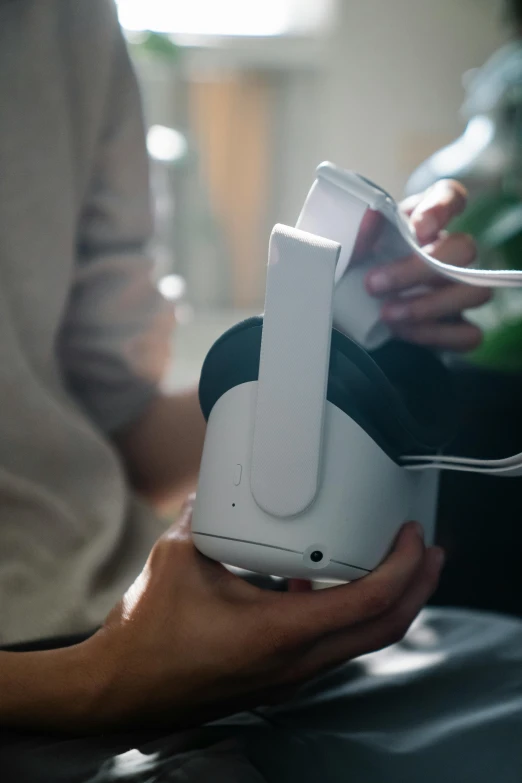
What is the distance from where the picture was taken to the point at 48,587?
1.51ft

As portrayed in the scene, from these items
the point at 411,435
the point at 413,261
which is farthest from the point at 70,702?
the point at 413,261

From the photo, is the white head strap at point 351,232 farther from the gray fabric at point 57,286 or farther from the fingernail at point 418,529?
the gray fabric at point 57,286

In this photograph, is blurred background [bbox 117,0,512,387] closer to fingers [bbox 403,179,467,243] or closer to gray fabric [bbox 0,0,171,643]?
gray fabric [bbox 0,0,171,643]

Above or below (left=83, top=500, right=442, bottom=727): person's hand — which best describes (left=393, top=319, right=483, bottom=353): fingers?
above

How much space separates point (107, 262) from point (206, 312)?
4.42 ft

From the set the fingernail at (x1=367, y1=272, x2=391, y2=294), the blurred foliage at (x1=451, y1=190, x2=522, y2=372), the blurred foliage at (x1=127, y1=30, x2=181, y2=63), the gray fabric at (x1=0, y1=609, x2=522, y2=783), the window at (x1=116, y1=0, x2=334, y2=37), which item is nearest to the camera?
the gray fabric at (x1=0, y1=609, x2=522, y2=783)

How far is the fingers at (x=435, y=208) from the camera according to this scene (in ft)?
1.54

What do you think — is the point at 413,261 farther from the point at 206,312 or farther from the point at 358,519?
the point at 206,312

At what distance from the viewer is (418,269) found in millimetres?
459

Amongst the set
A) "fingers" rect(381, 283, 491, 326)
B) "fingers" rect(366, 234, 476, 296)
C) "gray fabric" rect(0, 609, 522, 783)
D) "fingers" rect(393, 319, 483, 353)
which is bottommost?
"gray fabric" rect(0, 609, 522, 783)

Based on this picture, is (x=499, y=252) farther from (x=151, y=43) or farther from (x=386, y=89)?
(x=386, y=89)

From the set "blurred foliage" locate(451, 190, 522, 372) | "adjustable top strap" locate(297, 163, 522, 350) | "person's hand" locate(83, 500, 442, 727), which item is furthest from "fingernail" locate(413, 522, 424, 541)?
"blurred foliage" locate(451, 190, 522, 372)

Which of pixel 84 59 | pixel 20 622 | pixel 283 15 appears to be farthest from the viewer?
pixel 283 15

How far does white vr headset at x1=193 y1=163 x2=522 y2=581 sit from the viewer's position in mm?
319
